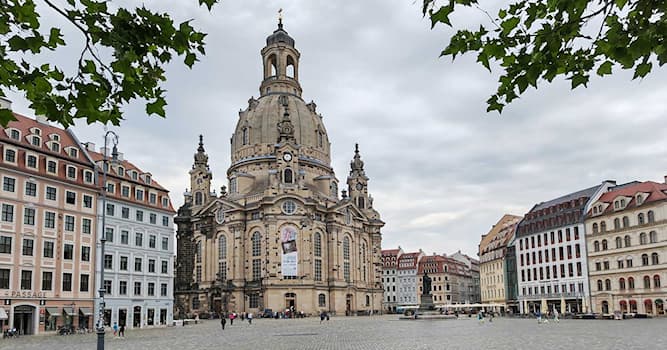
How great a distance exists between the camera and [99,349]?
995 inches

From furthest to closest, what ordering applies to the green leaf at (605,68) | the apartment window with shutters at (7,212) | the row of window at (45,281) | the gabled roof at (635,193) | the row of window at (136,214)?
1. the gabled roof at (635,193)
2. the row of window at (136,214)
3. the apartment window with shutters at (7,212)
4. the row of window at (45,281)
5. the green leaf at (605,68)

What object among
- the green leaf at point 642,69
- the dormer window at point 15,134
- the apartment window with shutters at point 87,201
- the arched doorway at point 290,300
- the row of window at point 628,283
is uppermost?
the dormer window at point 15,134

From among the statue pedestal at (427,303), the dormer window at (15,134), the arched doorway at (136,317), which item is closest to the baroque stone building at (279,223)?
the statue pedestal at (427,303)

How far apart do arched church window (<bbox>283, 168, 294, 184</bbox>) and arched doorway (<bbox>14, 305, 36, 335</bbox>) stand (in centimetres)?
5383

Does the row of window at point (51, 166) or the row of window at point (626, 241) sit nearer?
the row of window at point (51, 166)

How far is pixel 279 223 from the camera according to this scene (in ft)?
322

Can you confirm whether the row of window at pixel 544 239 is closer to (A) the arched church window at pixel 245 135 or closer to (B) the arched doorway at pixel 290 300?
(B) the arched doorway at pixel 290 300

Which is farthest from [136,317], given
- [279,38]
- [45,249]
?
[279,38]

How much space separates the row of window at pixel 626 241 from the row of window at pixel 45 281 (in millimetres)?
64230

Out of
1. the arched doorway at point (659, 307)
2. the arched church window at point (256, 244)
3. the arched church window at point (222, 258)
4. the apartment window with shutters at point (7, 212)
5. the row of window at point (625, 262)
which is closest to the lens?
the apartment window with shutters at point (7, 212)

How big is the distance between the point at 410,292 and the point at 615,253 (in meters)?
87.5

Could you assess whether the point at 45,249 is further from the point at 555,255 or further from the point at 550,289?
the point at 550,289

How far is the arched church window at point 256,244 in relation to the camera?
98.5 meters

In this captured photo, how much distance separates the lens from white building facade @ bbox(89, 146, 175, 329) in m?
60.9
